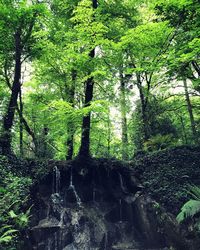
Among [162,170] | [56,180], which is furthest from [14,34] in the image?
[162,170]

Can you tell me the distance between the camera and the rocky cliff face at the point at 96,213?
35.7ft

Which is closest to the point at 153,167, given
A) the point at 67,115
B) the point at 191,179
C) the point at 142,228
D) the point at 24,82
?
the point at 191,179

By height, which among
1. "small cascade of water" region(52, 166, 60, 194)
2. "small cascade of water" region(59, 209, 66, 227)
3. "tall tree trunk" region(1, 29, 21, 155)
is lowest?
"small cascade of water" region(59, 209, 66, 227)

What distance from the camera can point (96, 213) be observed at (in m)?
12.4

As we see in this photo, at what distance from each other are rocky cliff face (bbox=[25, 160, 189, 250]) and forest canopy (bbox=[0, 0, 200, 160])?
1.48 m

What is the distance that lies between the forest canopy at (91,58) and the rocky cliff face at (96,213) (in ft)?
4.85

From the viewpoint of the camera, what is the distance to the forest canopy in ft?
35.8

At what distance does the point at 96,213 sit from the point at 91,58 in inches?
283

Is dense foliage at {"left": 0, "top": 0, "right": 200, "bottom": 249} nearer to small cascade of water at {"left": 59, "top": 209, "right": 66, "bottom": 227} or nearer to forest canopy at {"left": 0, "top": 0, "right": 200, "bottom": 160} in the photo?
forest canopy at {"left": 0, "top": 0, "right": 200, "bottom": 160}

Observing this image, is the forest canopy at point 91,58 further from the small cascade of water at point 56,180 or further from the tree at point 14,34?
the small cascade of water at point 56,180

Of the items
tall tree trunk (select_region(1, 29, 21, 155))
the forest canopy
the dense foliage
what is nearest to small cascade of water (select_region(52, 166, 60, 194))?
the dense foliage

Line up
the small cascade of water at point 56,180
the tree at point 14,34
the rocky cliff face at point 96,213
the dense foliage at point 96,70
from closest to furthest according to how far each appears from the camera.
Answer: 1. the dense foliage at point 96,70
2. the rocky cliff face at point 96,213
3. the tree at point 14,34
4. the small cascade of water at point 56,180

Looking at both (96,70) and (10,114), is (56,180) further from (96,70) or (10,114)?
(96,70)

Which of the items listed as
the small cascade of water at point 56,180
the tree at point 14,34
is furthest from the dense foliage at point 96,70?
the small cascade of water at point 56,180
